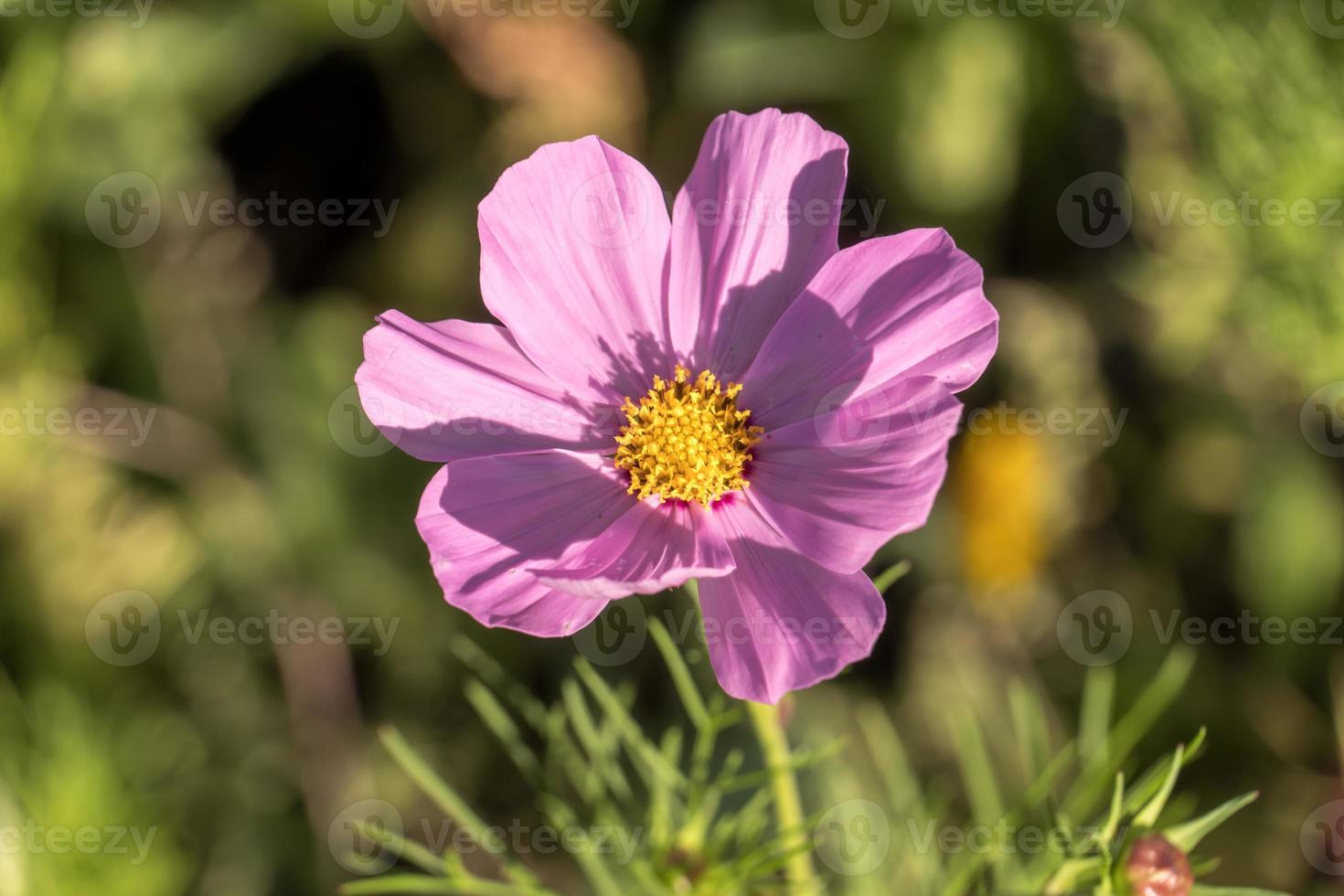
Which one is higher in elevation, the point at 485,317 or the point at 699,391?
the point at 485,317

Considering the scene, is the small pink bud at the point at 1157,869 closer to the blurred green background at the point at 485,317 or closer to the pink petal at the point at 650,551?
Result: the pink petal at the point at 650,551

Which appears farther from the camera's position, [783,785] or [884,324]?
[783,785]

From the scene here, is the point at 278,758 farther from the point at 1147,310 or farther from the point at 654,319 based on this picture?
the point at 1147,310


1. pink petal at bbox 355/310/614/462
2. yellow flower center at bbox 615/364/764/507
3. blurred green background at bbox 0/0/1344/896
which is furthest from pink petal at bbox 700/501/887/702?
blurred green background at bbox 0/0/1344/896

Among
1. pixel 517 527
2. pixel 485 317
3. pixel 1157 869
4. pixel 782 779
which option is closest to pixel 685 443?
pixel 517 527

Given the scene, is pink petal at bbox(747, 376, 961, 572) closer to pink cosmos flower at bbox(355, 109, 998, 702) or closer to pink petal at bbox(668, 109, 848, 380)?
pink cosmos flower at bbox(355, 109, 998, 702)

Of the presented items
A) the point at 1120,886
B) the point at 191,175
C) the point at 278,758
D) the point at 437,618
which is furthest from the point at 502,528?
the point at 191,175

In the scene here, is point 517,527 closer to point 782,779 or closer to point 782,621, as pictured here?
point 782,621
